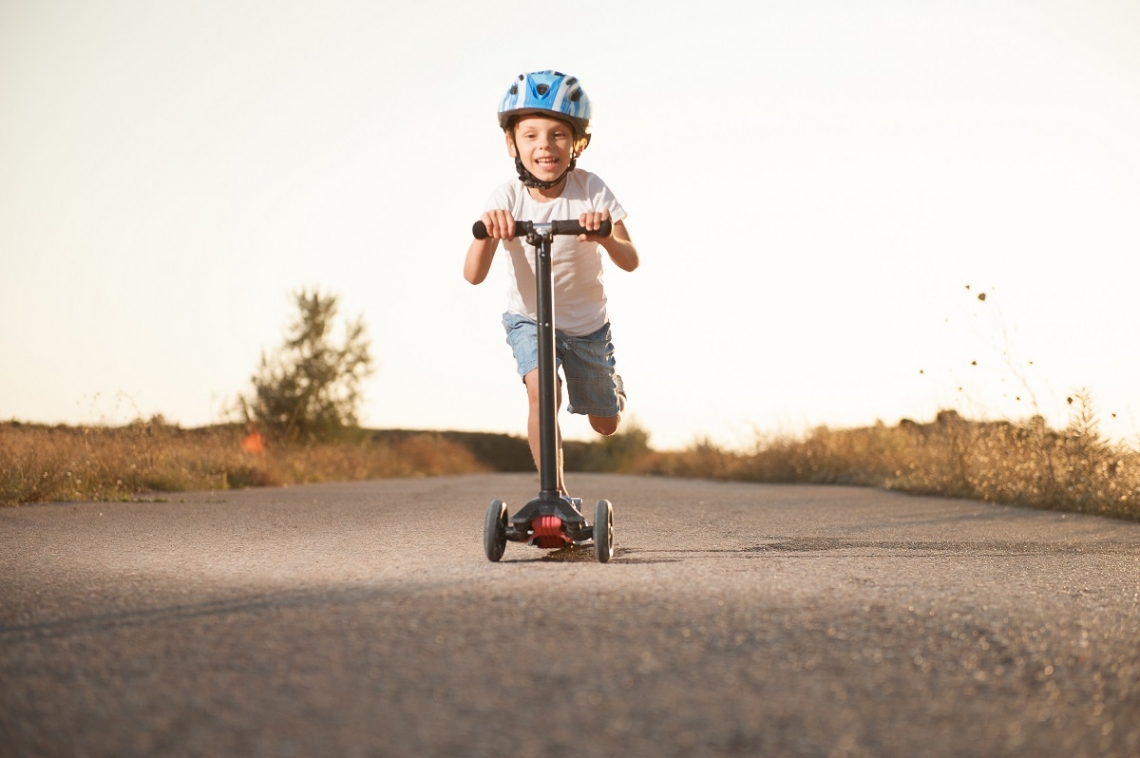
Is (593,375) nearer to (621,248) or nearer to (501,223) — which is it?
→ (621,248)

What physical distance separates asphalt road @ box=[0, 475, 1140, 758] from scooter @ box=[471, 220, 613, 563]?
0.12 meters

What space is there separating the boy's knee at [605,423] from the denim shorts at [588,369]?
0.24ft

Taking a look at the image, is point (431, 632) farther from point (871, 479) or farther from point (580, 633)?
point (871, 479)

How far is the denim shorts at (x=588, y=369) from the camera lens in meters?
5.83

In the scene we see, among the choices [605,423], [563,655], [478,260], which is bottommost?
[563,655]

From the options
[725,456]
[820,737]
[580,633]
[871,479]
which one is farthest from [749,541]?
[725,456]

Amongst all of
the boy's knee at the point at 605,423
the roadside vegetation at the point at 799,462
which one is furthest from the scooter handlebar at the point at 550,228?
the roadside vegetation at the point at 799,462

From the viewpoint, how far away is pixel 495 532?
4.30 metres

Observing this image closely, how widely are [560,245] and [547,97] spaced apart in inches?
35.5

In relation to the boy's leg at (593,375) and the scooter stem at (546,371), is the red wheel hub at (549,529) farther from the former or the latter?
the boy's leg at (593,375)

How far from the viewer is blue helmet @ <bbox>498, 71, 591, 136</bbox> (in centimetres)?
496

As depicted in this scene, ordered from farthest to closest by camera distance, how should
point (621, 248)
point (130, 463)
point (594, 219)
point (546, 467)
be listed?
point (130, 463)
point (621, 248)
point (546, 467)
point (594, 219)

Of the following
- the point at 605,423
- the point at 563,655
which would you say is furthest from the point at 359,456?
the point at 563,655

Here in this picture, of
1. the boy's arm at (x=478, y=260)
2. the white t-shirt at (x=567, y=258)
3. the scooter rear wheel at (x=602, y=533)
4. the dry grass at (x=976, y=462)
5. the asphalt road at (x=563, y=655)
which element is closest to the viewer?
the asphalt road at (x=563, y=655)
